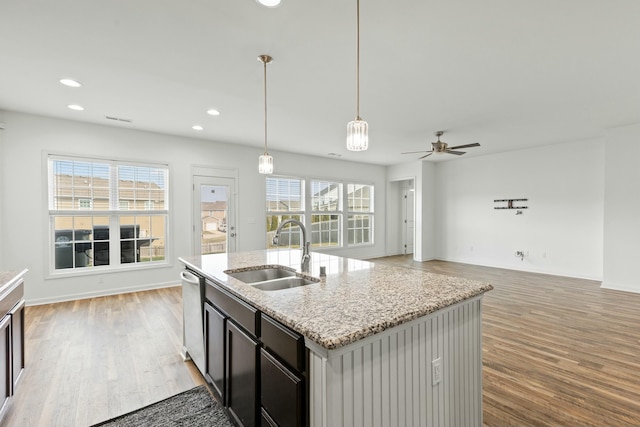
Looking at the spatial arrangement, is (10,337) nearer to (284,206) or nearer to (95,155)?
(95,155)

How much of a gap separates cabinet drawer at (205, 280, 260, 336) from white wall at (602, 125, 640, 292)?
5.98 metres

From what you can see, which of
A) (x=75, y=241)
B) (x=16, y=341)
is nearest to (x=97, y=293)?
(x=75, y=241)

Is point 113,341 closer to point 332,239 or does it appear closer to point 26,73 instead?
point 26,73

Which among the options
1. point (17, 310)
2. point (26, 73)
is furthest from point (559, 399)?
point (26, 73)

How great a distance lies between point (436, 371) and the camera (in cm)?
139

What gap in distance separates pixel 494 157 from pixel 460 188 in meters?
1.02

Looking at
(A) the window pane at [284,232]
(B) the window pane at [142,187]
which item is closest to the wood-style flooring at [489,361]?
(B) the window pane at [142,187]

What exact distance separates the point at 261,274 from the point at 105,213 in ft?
12.0

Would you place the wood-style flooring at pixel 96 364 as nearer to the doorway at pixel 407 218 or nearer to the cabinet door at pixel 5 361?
the cabinet door at pixel 5 361

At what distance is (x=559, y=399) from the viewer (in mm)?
2020

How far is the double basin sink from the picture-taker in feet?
6.75

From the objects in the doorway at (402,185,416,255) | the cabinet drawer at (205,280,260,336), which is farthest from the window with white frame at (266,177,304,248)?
the cabinet drawer at (205,280,260,336)

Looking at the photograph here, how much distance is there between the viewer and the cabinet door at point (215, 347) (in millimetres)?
1837

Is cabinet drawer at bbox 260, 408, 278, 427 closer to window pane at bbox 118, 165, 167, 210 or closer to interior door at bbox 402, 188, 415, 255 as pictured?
window pane at bbox 118, 165, 167, 210
